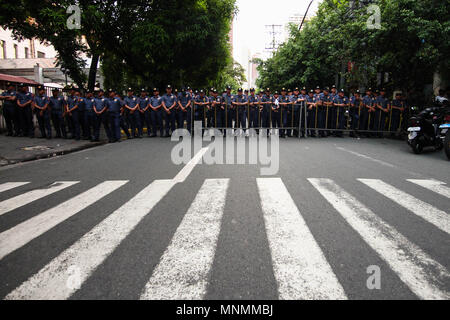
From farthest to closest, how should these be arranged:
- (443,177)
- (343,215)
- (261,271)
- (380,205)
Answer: (443,177) → (380,205) → (343,215) → (261,271)

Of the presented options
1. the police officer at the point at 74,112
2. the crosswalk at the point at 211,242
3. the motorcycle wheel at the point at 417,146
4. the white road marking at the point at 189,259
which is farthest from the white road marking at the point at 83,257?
the police officer at the point at 74,112

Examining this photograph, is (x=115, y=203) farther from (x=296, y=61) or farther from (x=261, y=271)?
(x=296, y=61)

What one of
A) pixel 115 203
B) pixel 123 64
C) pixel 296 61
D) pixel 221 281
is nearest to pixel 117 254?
pixel 221 281

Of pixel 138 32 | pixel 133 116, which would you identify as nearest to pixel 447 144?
pixel 133 116

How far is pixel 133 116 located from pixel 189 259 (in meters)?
12.9

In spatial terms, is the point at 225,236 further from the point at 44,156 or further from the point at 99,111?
the point at 99,111

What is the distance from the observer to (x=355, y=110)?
615 inches

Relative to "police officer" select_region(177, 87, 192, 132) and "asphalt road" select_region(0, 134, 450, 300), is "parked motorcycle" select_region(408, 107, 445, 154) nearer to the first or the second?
"asphalt road" select_region(0, 134, 450, 300)

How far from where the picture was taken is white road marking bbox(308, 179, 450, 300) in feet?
8.14

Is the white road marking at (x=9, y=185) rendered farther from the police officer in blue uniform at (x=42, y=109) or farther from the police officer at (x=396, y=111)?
the police officer at (x=396, y=111)

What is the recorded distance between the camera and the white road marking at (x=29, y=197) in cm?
468

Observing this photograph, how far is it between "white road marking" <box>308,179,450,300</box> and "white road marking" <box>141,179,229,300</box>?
158 cm

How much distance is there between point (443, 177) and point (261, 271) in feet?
18.6

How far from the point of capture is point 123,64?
2297 cm
